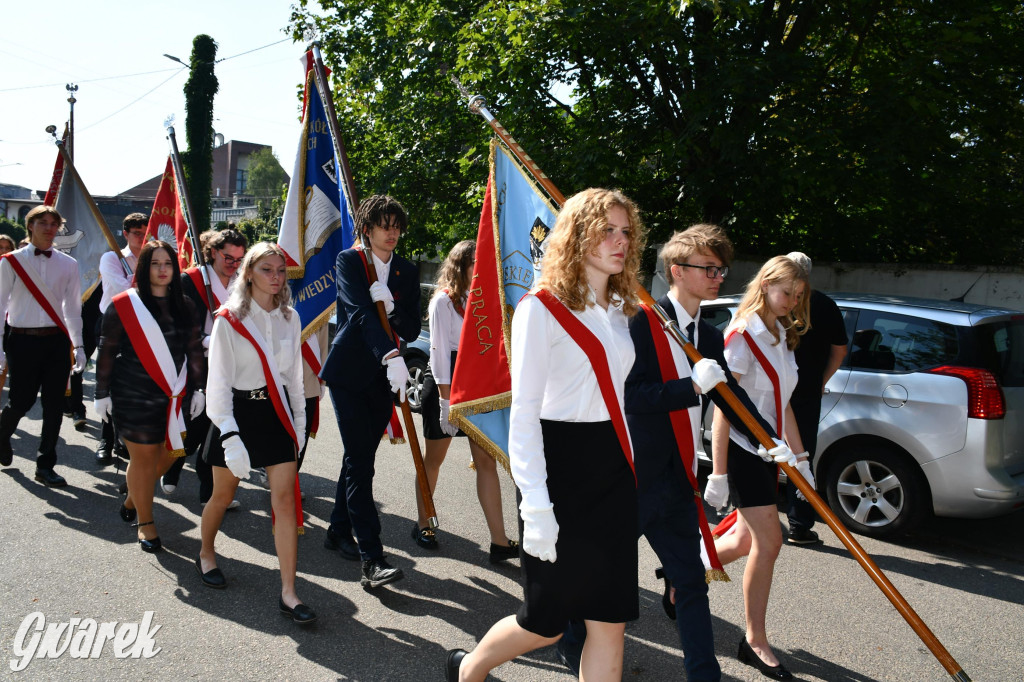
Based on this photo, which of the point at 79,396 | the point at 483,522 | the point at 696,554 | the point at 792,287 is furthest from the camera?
the point at 79,396

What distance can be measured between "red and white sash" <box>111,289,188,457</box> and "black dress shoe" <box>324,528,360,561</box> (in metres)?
1.09

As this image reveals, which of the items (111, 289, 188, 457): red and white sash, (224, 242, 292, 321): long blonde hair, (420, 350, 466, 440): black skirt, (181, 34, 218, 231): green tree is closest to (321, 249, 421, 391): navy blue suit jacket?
(224, 242, 292, 321): long blonde hair

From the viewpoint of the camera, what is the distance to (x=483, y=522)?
586cm

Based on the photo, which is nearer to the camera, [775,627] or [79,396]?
[775,627]

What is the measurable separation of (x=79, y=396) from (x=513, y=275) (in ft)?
20.6

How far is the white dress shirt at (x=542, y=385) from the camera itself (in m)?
2.56

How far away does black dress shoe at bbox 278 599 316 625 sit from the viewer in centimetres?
399

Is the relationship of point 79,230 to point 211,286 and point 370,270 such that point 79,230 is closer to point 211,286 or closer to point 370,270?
point 211,286

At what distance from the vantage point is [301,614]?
13.1 feet

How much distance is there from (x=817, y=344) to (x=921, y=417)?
2.67ft

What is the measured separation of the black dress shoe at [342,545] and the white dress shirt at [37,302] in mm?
2907

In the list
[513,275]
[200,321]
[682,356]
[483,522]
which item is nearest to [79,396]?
[200,321]

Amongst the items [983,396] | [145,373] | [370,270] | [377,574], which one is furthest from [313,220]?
[983,396]

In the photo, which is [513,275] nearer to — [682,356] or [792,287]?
[682,356]
